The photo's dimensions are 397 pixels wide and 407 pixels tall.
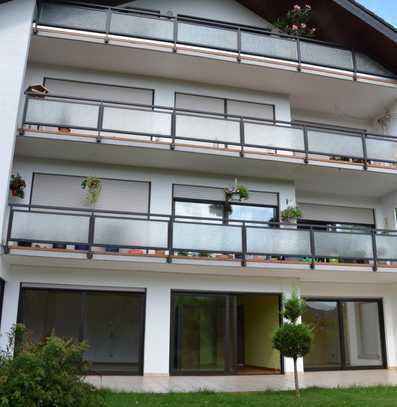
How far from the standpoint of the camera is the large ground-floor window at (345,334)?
14.3 meters

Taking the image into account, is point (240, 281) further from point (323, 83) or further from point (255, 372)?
point (323, 83)

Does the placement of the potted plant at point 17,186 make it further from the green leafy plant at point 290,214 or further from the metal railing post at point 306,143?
the metal railing post at point 306,143

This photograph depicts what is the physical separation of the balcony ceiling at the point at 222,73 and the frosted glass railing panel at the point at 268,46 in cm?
52

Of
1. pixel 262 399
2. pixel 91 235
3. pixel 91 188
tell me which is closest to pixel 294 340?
pixel 262 399

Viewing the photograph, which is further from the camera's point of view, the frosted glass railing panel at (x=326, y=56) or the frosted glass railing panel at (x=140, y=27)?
the frosted glass railing panel at (x=326, y=56)

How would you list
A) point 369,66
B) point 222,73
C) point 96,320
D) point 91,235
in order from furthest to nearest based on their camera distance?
point 369,66, point 222,73, point 96,320, point 91,235

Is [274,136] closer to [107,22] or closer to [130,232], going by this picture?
[130,232]

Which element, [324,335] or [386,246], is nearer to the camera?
[386,246]

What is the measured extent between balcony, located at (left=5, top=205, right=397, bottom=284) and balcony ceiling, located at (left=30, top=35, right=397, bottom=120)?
176 inches

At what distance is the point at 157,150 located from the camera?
42.0 feet

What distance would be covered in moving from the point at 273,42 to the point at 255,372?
9.73 metres

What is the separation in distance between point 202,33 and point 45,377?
11.4 metres

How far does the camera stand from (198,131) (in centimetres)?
1316

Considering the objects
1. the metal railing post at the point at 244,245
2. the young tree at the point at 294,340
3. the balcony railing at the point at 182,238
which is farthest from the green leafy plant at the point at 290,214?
the young tree at the point at 294,340
